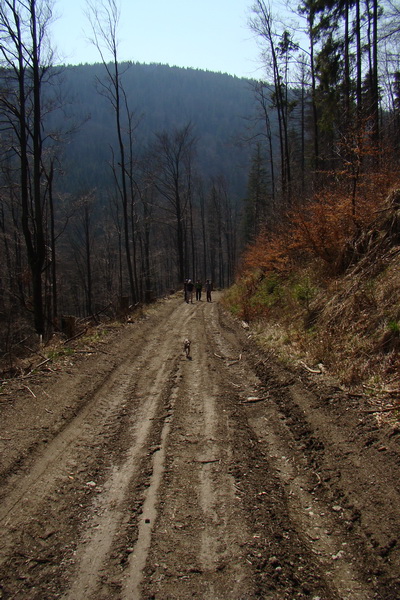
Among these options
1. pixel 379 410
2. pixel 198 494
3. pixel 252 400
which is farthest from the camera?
pixel 252 400

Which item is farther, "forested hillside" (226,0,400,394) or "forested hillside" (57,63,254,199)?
"forested hillside" (57,63,254,199)

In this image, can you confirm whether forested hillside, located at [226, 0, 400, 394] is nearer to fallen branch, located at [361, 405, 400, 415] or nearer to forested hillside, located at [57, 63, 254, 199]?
fallen branch, located at [361, 405, 400, 415]

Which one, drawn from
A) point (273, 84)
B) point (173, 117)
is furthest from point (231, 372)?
point (173, 117)

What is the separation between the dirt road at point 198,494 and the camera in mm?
2723

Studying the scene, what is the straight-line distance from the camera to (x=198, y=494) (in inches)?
148

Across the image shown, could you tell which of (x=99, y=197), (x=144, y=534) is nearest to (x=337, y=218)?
(x=144, y=534)

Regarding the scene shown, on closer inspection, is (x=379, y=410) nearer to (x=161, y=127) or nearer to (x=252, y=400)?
(x=252, y=400)

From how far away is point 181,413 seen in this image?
586 cm

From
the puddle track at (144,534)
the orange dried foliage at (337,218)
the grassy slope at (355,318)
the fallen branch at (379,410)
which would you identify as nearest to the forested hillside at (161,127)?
the orange dried foliage at (337,218)

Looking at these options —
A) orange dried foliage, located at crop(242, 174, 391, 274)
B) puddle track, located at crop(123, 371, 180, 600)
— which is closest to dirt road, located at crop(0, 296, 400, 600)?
puddle track, located at crop(123, 371, 180, 600)

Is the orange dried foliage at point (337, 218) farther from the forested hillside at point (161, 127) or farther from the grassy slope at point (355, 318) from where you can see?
the forested hillside at point (161, 127)

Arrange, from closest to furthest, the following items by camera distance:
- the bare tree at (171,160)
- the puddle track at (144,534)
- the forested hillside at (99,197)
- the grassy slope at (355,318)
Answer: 1. the puddle track at (144,534)
2. the grassy slope at (355,318)
3. the forested hillside at (99,197)
4. the bare tree at (171,160)

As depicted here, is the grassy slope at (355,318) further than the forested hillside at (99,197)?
No

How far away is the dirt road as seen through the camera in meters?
2.72
